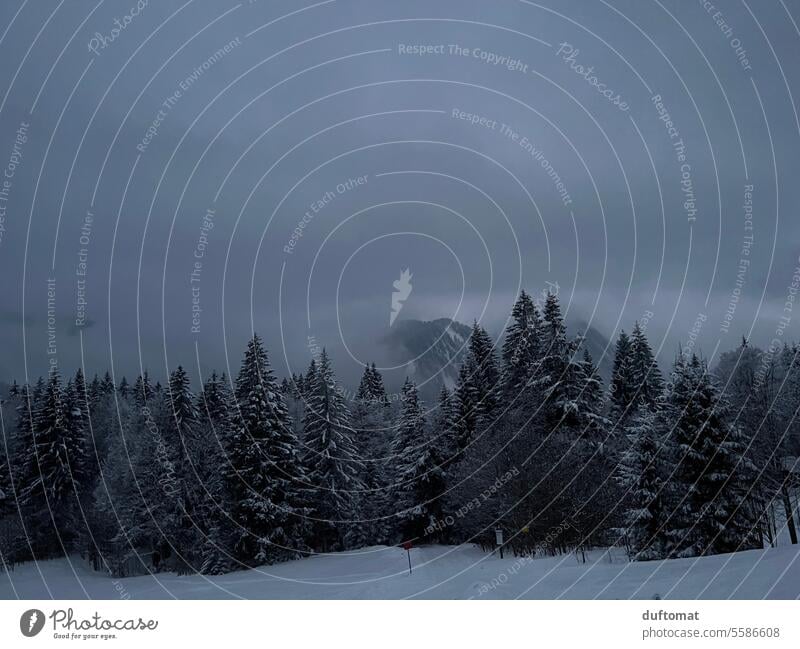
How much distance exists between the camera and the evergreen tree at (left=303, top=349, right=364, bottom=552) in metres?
38.3

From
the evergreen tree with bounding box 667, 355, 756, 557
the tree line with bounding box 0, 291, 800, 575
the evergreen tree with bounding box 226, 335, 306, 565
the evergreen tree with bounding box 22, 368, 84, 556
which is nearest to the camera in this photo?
the evergreen tree with bounding box 667, 355, 756, 557

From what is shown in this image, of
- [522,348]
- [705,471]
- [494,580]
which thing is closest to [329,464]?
[522,348]

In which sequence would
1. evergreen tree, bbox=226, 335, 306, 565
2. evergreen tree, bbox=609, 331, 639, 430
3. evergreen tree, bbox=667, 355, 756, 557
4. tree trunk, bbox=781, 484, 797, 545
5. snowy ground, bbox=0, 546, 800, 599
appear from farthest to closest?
evergreen tree, bbox=609, 331, 639, 430, evergreen tree, bbox=226, 335, 306, 565, evergreen tree, bbox=667, 355, 756, 557, tree trunk, bbox=781, 484, 797, 545, snowy ground, bbox=0, 546, 800, 599

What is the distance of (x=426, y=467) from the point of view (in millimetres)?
38250

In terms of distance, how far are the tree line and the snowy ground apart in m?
3.25

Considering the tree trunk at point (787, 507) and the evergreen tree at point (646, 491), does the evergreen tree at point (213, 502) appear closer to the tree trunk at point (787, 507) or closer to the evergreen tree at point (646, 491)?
the evergreen tree at point (646, 491)

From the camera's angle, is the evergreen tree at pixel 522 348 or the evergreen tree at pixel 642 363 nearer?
the evergreen tree at pixel 522 348

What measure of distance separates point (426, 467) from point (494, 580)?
79.8 feet

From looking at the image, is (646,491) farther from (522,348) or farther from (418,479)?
(418,479)

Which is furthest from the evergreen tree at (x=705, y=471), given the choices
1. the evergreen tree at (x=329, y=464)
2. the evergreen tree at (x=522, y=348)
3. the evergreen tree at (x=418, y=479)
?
the evergreen tree at (x=329, y=464)

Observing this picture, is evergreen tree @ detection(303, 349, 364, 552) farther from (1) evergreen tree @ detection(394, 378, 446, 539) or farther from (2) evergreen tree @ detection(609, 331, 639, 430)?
(2) evergreen tree @ detection(609, 331, 639, 430)

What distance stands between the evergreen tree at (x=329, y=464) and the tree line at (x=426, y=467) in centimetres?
14

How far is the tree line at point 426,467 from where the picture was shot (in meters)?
22.9

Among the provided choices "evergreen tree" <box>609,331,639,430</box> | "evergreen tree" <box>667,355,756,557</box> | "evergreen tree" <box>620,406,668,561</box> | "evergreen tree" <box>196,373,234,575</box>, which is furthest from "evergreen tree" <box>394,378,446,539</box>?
"evergreen tree" <box>667,355,756,557</box>
